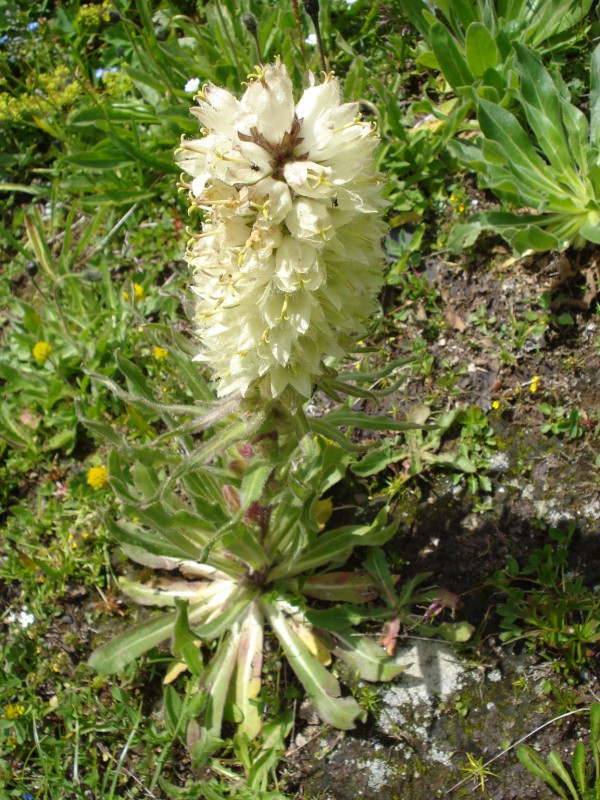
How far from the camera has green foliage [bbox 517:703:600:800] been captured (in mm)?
2611

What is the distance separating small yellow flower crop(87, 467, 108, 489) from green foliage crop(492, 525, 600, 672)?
206cm

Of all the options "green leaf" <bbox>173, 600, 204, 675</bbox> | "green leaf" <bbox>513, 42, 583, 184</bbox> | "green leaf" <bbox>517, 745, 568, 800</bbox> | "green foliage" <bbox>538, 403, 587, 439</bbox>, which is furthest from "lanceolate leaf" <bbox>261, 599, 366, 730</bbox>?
"green leaf" <bbox>513, 42, 583, 184</bbox>

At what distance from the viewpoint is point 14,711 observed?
10.4 feet

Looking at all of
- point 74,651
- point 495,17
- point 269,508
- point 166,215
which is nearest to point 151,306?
point 166,215

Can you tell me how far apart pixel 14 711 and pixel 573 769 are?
2.44 metres

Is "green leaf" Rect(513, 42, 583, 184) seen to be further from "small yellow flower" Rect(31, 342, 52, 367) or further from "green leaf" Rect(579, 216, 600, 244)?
"small yellow flower" Rect(31, 342, 52, 367)

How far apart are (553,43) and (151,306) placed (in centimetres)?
284

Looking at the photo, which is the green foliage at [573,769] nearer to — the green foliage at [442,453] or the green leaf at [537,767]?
the green leaf at [537,767]

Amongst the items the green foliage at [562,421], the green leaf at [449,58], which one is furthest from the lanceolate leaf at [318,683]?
the green leaf at [449,58]

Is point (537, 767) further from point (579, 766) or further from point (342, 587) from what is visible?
point (342, 587)

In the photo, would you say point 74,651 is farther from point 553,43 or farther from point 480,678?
point 553,43

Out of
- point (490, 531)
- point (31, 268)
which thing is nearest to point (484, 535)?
point (490, 531)

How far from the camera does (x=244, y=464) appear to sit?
9.04ft

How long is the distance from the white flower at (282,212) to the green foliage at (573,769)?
6.19 feet
